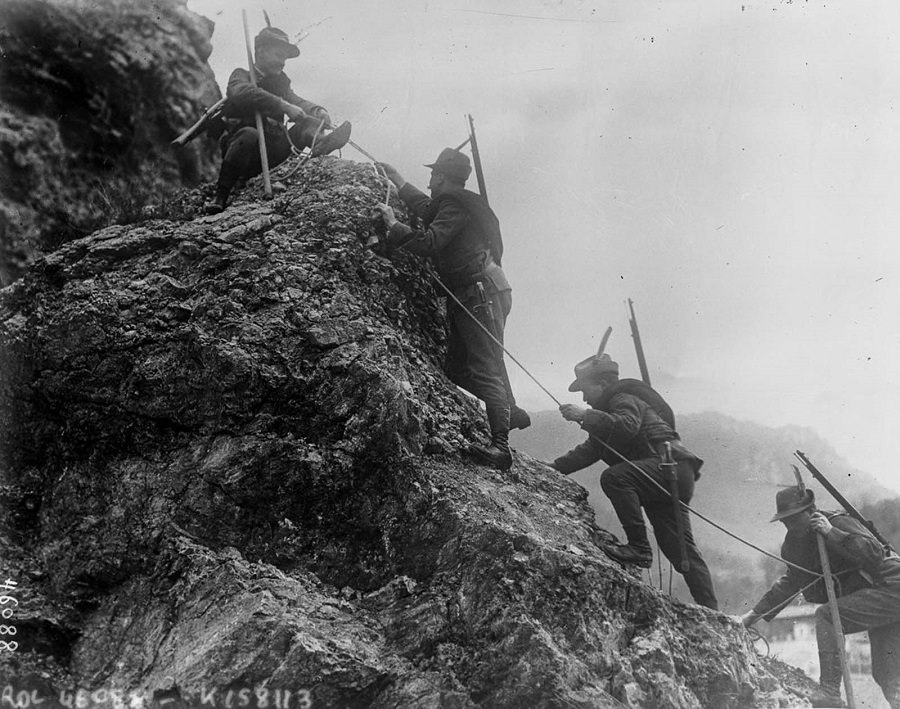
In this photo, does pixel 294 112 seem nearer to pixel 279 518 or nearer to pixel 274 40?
pixel 274 40

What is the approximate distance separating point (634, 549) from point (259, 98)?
482 cm

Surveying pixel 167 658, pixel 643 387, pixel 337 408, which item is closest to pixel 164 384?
pixel 337 408

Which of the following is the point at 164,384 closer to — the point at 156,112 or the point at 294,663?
the point at 294,663

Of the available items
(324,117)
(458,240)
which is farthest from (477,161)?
(324,117)

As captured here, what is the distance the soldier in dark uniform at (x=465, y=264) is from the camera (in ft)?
21.4

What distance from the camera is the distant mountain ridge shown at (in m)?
7.10

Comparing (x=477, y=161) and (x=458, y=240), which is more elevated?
(x=477, y=161)

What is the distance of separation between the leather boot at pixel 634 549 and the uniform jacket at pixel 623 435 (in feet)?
2.03

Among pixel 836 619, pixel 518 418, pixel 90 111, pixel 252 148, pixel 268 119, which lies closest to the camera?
pixel 836 619

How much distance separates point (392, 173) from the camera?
7.22m

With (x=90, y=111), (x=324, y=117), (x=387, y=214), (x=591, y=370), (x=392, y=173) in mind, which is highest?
(x=324, y=117)

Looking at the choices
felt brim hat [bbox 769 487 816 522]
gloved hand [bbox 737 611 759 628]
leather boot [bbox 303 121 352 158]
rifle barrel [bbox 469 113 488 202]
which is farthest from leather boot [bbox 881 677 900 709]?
leather boot [bbox 303 121 352 158]

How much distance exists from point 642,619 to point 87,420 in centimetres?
395

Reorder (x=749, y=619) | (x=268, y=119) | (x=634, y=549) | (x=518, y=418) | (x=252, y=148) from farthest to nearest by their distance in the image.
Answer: (x=268, y=119) < (x=252, y=148) < (x=518, y=418) < (x=749, y=619) < (x=634, y=549)
